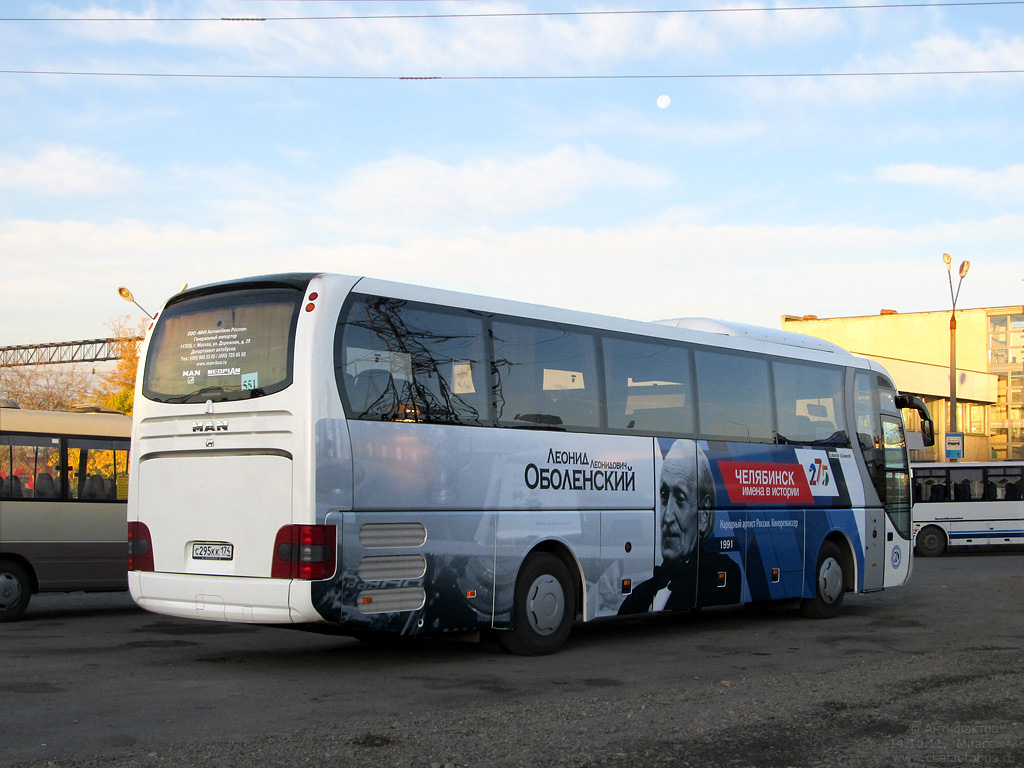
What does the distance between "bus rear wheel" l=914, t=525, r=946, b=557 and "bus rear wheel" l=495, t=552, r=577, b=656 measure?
23927mm

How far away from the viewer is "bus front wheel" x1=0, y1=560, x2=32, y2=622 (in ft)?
46.7

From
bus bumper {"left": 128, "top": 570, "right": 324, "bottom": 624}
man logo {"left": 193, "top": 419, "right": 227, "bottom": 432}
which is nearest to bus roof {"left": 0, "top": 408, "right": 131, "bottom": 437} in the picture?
bus bumper {"left": 128, "top": 570, "right": 324, "bottom": 624}

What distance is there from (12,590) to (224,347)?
642cm

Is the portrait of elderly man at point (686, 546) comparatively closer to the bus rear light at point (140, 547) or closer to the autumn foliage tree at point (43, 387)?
the bus rear light at point (140, 547)

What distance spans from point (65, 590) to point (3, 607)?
0.77 m

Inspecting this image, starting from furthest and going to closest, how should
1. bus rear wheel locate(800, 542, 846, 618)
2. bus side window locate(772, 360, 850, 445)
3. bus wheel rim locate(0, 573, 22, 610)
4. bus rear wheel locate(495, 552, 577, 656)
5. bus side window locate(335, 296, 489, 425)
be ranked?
bus rear wheel locate(800, 542, 846, 618) < bus side window locate(772, 360, 850, 445) < bus wheel rim locate(0, 573, 22, 610) < bus rear wheel locate(495, 552, 577, 656) < bus side window locate(335, 296, 489, 425)

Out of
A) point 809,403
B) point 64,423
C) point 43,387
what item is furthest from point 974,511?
point 43,387

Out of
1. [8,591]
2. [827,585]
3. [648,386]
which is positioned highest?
[648,386]

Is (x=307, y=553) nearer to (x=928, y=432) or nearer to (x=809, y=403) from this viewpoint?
(x=809, y=403)

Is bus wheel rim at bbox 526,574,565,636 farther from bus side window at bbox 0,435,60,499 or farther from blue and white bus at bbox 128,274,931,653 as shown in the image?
bus side window at bbox 0,435,60,499

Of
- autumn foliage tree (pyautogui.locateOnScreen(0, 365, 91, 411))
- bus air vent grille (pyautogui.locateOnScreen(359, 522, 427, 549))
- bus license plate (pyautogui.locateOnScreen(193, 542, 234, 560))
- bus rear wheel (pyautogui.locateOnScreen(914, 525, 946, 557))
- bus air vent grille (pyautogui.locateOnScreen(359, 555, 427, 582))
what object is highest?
autumn foliage tree (pyautogui.locateOnScreen(0, 365, 91, 411))

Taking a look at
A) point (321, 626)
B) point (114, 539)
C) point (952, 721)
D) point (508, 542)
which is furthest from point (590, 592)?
point (114, 539)

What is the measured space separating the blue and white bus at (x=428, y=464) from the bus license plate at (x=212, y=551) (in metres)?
0.02

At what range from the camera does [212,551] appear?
31.7 ft
